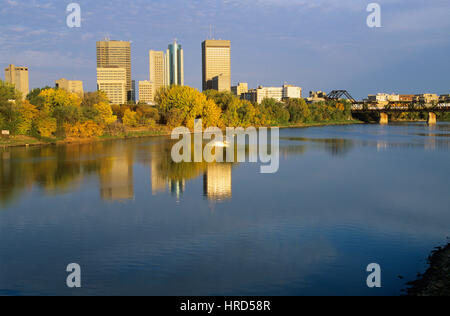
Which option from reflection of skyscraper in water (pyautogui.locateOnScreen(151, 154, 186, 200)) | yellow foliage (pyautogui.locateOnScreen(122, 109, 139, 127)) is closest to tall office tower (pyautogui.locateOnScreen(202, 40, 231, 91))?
yellow foliage (pyautogui.locateOnScreen(122, 109, 139, 127))

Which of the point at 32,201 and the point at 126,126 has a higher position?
the point at 126,126

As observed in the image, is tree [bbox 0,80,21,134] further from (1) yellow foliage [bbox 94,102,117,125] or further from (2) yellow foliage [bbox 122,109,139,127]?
(2) yellow foliage [bbox 122,109,139,127]

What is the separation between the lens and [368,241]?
10695 millimetres

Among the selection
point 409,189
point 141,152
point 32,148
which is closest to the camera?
point 409,189

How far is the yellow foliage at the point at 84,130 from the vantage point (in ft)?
128

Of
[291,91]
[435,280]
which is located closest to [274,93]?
[291,91]

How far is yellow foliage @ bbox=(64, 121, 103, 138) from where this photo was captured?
128ft

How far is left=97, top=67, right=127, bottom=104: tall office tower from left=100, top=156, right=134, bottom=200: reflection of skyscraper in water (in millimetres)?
138221

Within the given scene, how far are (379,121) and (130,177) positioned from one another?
81.7 m

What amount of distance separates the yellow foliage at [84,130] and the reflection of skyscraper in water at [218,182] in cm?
2022

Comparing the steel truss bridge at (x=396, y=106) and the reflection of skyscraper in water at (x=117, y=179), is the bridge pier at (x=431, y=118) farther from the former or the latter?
the reflection of skyscraper in water at (x=117, y=179)

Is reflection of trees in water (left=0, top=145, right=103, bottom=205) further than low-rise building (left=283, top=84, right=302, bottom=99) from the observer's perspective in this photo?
No

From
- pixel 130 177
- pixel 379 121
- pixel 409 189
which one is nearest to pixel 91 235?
pixel 130 177

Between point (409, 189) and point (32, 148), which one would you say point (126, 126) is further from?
point (409, 189)
